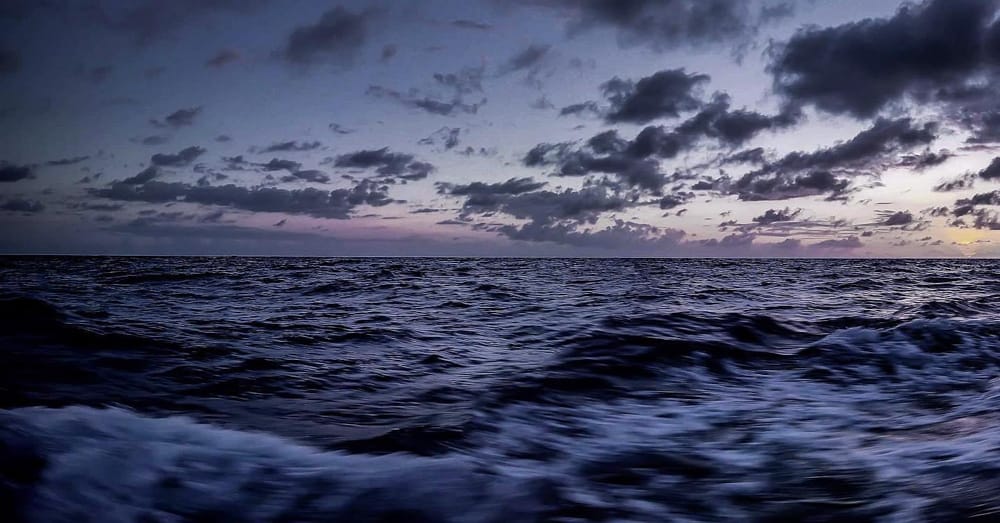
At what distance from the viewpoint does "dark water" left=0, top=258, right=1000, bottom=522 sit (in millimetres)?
3031

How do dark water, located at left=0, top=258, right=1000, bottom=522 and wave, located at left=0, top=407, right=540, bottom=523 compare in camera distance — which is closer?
wave, located at left=0, top=407, right=540, bottom=523

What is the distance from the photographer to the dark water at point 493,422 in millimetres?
3031

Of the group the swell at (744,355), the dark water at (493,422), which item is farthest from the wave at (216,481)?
the swell at (744,355)

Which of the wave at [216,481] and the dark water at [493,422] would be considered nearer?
the wave at [216,481]

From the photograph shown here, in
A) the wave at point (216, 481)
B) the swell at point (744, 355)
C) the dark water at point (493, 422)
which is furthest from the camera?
→ the swell at point (744, 355)

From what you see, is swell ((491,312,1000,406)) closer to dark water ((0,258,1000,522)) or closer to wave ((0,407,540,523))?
dark water ((0,258,1000,522))

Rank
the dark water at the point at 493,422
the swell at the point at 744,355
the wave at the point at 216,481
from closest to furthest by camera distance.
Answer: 1. the wave at the point at 216,481
2. the dark water at the point at 493,422
3. the swell at the point at 744,355

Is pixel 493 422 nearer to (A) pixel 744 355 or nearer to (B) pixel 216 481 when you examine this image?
(B) pixel 216 481

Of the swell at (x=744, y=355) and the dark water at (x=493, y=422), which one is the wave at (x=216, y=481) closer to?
the dark water at (x=493, y=422)

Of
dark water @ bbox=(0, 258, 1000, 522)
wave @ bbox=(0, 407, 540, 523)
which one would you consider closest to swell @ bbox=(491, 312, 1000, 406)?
dark water @ bbox=(0, 258, 1000, 522)

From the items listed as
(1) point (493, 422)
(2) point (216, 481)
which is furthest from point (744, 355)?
(2) point (216, 481)

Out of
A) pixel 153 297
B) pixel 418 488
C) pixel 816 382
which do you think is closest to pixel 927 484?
pixel 418 488

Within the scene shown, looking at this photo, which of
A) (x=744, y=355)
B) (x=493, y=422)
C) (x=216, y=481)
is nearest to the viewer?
(x=216, y=481)

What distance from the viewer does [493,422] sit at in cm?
448
